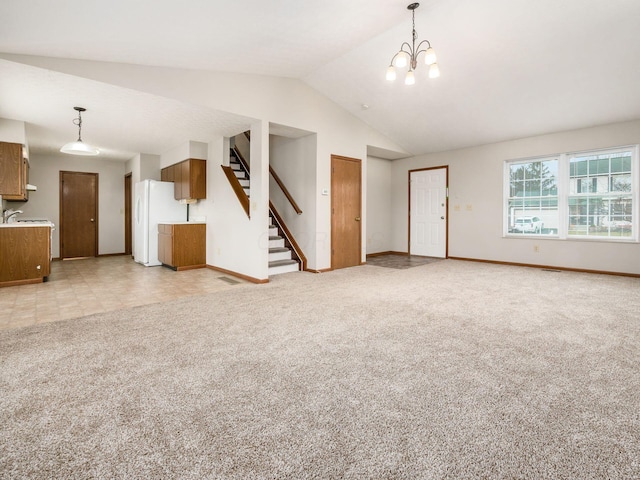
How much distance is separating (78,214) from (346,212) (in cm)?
648

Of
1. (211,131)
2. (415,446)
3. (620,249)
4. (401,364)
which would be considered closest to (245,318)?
(401,364)

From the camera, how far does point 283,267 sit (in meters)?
5.68

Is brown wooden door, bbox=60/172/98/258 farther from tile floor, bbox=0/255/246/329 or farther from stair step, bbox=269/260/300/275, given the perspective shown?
stair step, bbox=269/260/300/275

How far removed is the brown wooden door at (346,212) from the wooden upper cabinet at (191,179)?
254cm

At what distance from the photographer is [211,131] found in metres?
5.51

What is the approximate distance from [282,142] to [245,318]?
14.1 feet

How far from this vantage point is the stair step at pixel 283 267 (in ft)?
18.2

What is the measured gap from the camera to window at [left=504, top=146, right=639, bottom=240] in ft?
17.8

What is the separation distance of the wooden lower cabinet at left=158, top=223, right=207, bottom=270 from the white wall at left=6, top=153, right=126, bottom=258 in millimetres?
2654

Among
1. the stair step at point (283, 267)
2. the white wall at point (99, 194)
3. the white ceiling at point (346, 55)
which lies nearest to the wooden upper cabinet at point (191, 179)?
the white ceiling at point (346, 55)

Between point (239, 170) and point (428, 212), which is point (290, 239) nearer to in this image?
point (239, 170)

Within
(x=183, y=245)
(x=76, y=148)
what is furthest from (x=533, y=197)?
(x=76, y=148)

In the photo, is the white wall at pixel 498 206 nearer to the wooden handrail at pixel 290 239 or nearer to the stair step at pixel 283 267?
the wooden handrail at pixel 290 239

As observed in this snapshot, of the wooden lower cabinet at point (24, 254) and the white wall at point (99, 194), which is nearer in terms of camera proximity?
the wooden lower cabinet at point (24, 254)
